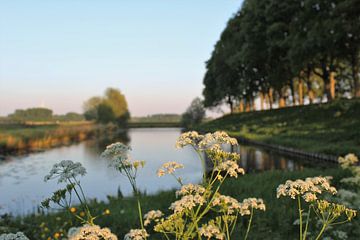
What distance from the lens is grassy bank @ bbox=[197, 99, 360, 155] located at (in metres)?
22.8

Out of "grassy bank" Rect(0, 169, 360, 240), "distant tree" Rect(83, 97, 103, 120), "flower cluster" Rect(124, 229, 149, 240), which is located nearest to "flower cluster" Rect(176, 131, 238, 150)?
"flower cluster" Rect(124, 229, 149, 240)

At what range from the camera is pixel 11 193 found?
51.9ft

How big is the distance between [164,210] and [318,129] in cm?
2413

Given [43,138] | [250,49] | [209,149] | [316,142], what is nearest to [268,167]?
[316,142]

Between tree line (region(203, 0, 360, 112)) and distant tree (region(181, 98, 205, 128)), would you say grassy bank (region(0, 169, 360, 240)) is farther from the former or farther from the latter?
distant tree (region(181, 98, 205, 128))

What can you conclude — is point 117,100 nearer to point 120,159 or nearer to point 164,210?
point 164,210

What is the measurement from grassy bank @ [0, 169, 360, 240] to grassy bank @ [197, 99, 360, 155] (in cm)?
1103

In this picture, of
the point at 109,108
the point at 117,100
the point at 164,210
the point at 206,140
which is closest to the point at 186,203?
the point at 206,140

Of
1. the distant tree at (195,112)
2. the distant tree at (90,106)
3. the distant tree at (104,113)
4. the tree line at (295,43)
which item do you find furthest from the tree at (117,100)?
the tree line at (295,43)

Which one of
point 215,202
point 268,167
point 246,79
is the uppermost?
point 246,79

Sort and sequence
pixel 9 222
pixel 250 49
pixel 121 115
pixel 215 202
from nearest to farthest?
pixel 215 202 < pixel 9 222 < pixel 250 49 < pixel 121 115

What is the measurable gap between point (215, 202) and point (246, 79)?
51735 mm

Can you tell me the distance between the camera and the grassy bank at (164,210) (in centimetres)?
719

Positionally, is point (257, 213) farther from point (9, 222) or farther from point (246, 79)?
point (246, 79)
